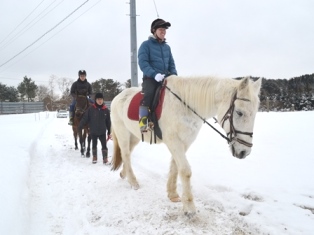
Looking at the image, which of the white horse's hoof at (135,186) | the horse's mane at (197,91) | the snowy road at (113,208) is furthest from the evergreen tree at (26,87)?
the horse's mane at (197,91)

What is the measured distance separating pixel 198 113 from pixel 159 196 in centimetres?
172

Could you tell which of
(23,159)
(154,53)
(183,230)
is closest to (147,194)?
(183,230)

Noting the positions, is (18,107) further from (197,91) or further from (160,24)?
(197,91)

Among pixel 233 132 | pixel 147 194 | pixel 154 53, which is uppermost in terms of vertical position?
pixel 154 53

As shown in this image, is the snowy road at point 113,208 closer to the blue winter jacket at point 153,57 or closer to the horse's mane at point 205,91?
the horse's mane at point 205,91

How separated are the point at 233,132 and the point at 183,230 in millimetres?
1412

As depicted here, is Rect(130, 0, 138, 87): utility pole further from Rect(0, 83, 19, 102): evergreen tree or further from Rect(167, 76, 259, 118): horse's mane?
Rect(0, 83, 19, 102): evergreen tree

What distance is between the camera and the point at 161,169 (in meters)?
6.22

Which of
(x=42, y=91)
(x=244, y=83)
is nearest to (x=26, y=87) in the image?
(x=42, y=91)

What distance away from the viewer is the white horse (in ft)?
10.6

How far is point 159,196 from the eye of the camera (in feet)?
15.0

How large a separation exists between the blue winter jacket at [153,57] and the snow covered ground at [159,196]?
2.19m

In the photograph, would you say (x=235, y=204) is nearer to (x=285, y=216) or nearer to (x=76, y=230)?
(x=285, y=216)

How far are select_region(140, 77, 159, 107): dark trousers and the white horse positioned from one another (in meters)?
0.23
